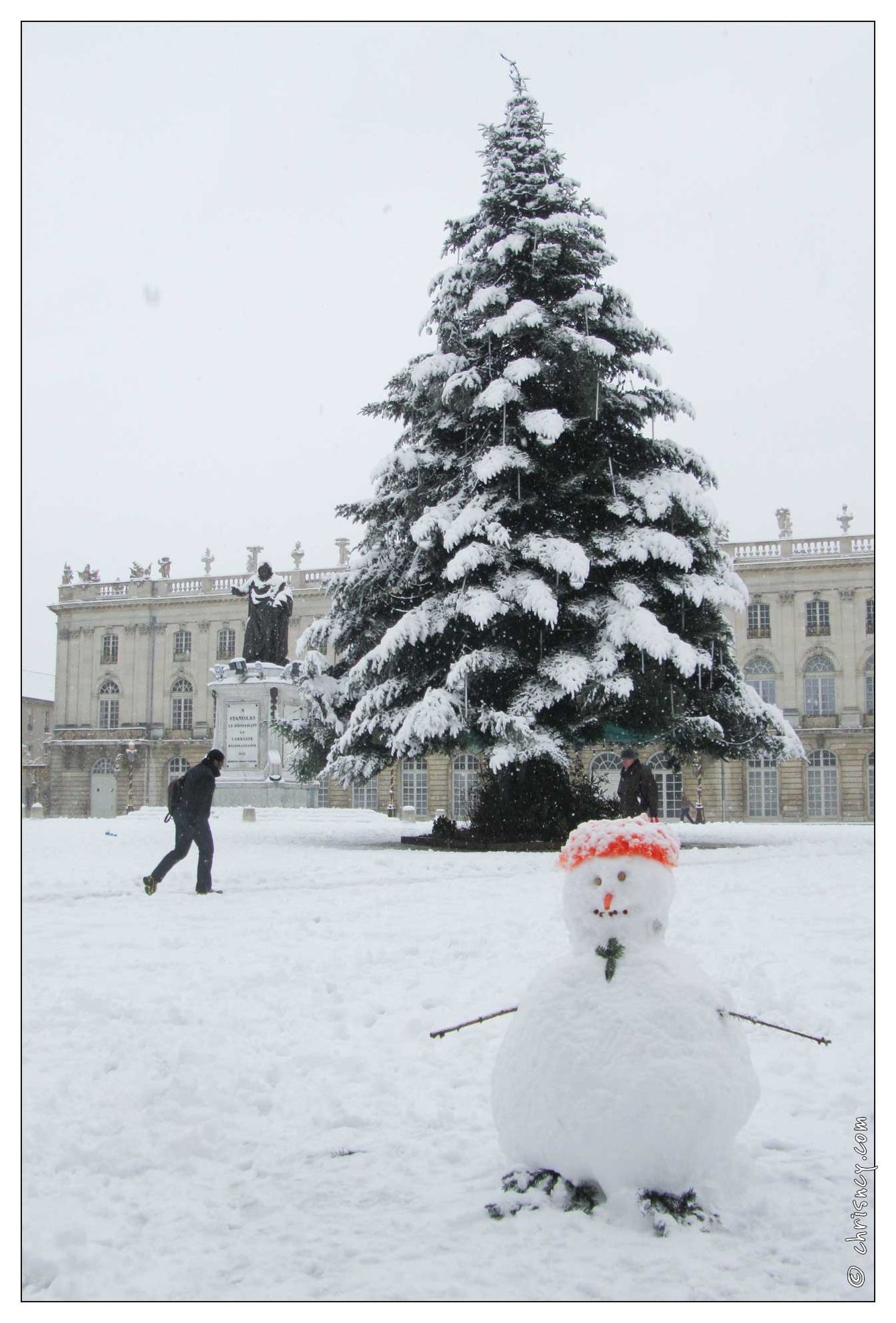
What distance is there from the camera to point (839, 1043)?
5.10 m

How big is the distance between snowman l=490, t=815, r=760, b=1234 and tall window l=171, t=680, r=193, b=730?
60.2 metres

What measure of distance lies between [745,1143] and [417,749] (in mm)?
12166

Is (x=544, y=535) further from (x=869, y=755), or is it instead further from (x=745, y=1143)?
(x=869, y=755)

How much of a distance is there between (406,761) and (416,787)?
1027 centimetres

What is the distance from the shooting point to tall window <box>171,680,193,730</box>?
61875mm

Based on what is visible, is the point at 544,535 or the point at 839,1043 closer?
the point at 839,1043

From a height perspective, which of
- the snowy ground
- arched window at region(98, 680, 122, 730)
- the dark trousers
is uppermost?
arched window at region(98, 680, 122, 730)

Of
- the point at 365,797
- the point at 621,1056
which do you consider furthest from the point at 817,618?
the point at 621,1056

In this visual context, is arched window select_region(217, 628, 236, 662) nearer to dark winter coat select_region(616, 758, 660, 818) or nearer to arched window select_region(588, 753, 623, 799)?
arched window select_region(588, 753, 623, 799)

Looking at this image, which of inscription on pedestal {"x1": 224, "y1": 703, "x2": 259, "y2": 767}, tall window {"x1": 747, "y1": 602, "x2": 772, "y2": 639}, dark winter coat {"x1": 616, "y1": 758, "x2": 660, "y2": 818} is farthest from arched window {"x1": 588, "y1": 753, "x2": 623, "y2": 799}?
dark winter coat {"x1": 616, "y1": 758, "x2": 660, "y2": 818}

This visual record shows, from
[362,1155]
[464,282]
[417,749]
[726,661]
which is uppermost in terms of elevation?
[464,282]

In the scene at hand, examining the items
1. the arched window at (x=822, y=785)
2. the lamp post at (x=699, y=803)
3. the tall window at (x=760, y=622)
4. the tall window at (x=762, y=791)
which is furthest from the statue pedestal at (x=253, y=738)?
the tall window at (x=760, y=622)

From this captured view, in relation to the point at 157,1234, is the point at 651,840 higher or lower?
higher

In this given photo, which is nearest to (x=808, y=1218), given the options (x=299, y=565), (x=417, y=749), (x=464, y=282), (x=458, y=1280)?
(x=458, y=1280)
